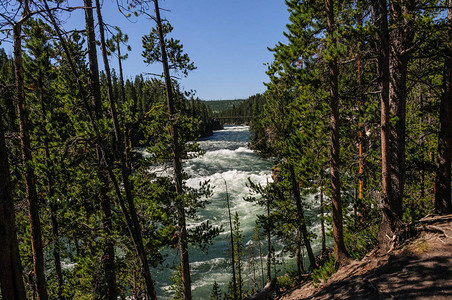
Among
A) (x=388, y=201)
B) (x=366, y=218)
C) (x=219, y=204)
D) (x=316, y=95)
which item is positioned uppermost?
(x=316, y=95)

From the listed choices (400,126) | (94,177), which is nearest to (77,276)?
(94,177)

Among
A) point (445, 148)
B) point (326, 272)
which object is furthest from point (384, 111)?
point (326, 272)

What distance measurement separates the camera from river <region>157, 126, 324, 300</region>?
1741 centimetres

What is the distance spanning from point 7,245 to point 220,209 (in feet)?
76.2

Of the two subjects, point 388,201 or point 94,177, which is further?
point 94,177

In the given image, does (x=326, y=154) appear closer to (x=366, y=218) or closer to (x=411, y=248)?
(x=366, y=218)

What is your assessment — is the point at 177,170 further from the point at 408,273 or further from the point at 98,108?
the point at 408,273

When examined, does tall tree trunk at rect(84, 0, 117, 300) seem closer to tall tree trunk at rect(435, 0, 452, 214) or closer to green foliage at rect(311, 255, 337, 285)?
green foliage at rect(311, 255, 337, 285)

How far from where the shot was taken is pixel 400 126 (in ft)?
19.9

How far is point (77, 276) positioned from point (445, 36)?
1180 cm

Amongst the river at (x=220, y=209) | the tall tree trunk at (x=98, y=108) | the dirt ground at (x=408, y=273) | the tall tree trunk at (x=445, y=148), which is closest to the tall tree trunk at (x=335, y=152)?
the dirt ground at (x=408, y=273)

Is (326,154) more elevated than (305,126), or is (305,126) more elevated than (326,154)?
(305,126)

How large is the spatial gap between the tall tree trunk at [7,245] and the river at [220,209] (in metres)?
6.82

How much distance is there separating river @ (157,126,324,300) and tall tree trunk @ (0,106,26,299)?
682 centimetres
